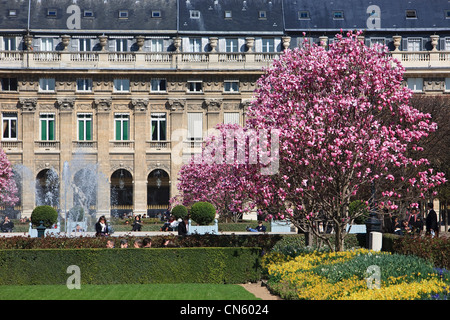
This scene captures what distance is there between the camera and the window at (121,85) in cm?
6600

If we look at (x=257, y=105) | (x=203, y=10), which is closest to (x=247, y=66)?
(x=203, y=10)

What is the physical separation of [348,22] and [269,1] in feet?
20.8

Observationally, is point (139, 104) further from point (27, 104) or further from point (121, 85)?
point (27, 104)

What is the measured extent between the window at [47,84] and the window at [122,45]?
5.43 m

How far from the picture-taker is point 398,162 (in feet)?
81.9

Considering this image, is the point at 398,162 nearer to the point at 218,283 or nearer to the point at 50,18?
the point at 218,283

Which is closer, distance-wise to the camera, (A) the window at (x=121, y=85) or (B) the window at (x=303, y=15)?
(A) the window at (x=121, y=85)

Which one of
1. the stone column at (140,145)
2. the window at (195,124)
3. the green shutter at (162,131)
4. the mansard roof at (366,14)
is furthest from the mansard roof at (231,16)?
the green shutter at (162,131)

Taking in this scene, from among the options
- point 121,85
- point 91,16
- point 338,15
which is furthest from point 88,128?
point 338,15

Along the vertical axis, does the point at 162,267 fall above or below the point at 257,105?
below

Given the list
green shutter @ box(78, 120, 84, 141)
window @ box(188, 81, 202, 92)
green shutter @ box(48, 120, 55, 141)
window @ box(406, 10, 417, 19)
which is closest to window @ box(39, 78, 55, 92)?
green shutter @ box(48, 120, 55, 141)

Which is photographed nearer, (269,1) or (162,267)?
(162,267)

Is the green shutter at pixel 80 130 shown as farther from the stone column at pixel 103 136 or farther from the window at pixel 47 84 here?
the window at pixel 47 84

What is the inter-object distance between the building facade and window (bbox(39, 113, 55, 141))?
7 centimetres
